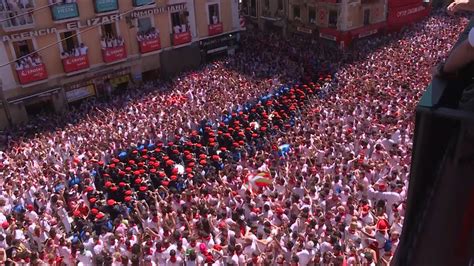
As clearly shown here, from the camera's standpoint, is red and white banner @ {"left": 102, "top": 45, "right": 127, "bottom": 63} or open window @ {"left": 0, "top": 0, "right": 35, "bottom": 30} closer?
open window @ {"left": 0, "top": 0, "right": 35, "bottom": 30}

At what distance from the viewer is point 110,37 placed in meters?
22.9

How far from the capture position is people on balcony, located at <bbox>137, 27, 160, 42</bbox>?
77.6 feet

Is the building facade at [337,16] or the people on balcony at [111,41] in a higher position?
the people on balcony at [111,41]

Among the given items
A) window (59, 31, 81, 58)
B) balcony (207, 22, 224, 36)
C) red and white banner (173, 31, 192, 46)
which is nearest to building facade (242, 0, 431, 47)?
balcony (207, 22, 224, 36)

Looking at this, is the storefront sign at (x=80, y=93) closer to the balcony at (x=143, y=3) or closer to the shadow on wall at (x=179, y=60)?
the shadow on wall at (x=179, y=60)

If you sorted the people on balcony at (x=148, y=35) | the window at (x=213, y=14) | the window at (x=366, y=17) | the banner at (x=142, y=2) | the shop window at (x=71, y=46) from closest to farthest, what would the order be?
the shop window at (x=71, y=46), the banner at (x=142, y=2), the people on balcony at (x=148, y=35), the window at (x=213, y=14), the window at (x=366, y=17)

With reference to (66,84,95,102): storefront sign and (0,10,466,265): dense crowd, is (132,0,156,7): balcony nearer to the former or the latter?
(0,10,466,265): dense crowd

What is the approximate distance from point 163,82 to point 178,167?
34.8 feet

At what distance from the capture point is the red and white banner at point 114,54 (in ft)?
73.7

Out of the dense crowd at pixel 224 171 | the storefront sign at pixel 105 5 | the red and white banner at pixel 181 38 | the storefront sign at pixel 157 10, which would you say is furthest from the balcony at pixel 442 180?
the red and white banner at pixel 181 38

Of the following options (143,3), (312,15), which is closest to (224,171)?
(143,3)

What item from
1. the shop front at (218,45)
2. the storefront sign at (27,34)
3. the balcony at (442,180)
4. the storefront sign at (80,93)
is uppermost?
the balcony at (442,180)

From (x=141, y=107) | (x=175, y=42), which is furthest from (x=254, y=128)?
(x=175, y=42)

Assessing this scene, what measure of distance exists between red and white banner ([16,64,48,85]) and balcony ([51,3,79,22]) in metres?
2.53
